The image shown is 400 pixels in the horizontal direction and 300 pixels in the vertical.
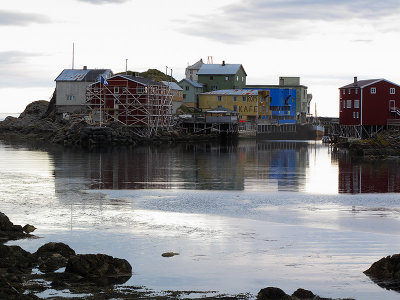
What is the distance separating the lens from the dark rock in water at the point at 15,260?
17.7 meters

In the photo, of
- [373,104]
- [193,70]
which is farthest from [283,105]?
[373,104]

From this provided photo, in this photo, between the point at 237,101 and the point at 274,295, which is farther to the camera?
the point at 237,101

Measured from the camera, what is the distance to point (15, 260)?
A: 18250 millimetres

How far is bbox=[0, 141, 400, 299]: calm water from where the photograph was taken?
18.5 meters

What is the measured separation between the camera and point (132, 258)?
793 inches

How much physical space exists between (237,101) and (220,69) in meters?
12.5

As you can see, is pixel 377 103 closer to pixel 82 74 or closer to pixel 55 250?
pixel 82 74

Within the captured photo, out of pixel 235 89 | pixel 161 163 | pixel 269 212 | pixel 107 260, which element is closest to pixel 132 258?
pixel 107 260

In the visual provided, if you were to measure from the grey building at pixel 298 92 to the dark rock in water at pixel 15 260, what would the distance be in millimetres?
108504

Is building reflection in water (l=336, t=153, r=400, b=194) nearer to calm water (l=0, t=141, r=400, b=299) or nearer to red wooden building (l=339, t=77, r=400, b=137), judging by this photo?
calm water (l=0, t=141, r=400, b=299)

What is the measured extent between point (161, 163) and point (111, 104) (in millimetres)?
36189

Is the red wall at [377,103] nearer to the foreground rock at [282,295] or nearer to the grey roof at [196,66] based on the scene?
the foreground rock at [282,295]

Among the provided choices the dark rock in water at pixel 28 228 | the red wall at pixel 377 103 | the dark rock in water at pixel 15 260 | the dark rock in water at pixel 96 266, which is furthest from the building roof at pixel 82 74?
the dark rock in water at pixel 96 266

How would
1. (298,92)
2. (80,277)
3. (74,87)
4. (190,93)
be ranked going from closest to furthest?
(80,277), (74,87), (190,93), (298,92)
